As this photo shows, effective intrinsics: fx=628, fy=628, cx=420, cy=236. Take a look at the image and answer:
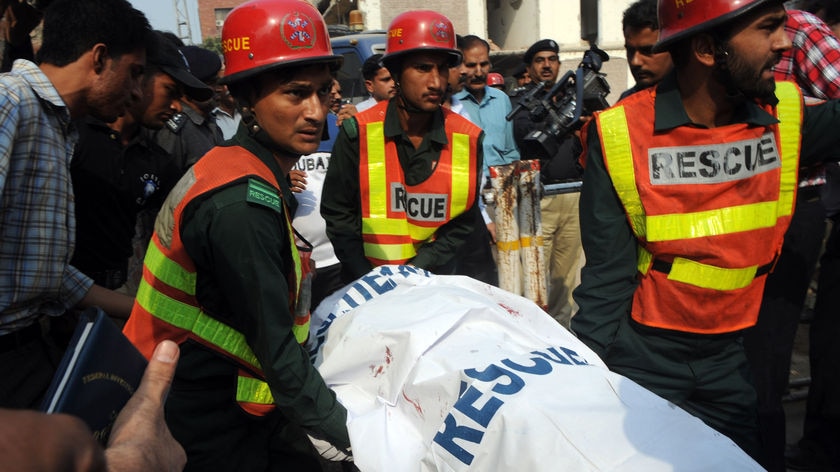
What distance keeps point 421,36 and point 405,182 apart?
82cm

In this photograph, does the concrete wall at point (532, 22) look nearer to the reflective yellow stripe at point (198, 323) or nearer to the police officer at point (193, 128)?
the police officer at point (193, 128)

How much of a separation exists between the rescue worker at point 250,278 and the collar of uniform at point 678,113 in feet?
3.71

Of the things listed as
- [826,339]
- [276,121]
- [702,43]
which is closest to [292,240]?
[276,121]

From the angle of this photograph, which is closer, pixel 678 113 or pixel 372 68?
pixel 678 113

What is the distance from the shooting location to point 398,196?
3211 mm

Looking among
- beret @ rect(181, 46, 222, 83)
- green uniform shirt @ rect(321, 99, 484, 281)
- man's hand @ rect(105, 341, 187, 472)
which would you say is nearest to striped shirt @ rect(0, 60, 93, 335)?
man's hand @ rect(105, 341, 187, 472)

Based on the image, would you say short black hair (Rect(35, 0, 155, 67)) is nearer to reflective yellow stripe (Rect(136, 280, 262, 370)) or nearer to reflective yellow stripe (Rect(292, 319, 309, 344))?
reflective yellow stripe (Rect(136, 280, 262, 370))

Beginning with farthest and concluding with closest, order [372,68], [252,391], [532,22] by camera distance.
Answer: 1. [532,22]
2. [372,68]
3. [252,391]

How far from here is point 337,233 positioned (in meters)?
3.22

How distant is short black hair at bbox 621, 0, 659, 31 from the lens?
2947 mm

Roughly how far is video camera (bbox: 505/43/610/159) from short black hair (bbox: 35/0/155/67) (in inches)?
86.5

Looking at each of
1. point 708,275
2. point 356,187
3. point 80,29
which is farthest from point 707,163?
point 80,29

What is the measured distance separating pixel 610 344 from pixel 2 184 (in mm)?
1993

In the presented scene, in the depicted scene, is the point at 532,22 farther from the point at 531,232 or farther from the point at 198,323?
the point at 198,323
